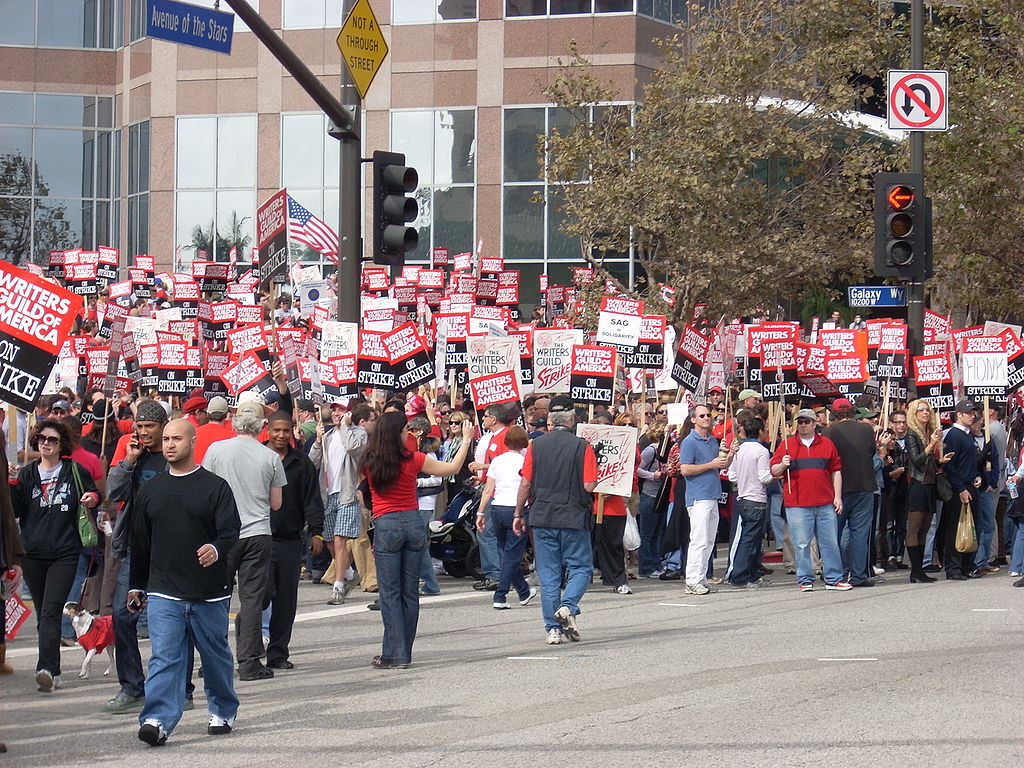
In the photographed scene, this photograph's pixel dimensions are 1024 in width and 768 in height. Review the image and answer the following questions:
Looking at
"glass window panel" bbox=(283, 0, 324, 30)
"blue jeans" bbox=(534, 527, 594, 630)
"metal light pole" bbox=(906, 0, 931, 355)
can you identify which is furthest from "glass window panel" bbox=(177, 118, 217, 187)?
"blue jeans" bbox=(534, 527, 594, 630)

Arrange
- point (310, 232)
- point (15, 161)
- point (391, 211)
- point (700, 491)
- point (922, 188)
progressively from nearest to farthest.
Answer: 1. point (391, 211)
2. point (700, 491)
3. point (922, 188)
4. point (310, 232)
5. point (15, 161)

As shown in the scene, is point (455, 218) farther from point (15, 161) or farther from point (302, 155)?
point (15, 161)

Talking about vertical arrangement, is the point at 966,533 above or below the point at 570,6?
below

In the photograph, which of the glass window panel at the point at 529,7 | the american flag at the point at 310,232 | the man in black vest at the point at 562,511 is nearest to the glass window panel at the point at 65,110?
the glass window panel at the point at 529,7

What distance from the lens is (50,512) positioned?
10250mm

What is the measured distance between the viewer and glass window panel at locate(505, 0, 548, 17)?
42188mm

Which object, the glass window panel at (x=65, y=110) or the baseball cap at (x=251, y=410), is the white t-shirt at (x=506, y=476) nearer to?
the baseball cap at (x=251, y=410)

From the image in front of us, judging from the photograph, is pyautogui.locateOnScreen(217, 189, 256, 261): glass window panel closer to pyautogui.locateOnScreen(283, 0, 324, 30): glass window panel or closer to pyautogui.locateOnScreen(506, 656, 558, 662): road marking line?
pyautogui.locateOnScreen(283, 0, 324, 30): glass window panel

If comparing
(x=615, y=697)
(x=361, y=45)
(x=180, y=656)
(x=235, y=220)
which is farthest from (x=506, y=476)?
(x=235, y=220)

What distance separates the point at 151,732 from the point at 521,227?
3520 centimetres

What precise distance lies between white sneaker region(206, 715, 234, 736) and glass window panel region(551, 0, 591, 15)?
35.4 meters

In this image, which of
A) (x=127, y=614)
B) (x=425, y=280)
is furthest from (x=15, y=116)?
(x=127, y=614)

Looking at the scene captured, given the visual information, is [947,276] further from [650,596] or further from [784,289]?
[650,596]

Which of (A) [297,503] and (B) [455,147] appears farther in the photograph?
(B) [455,147]
